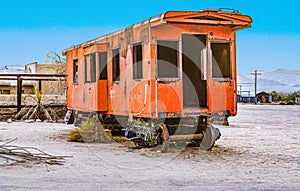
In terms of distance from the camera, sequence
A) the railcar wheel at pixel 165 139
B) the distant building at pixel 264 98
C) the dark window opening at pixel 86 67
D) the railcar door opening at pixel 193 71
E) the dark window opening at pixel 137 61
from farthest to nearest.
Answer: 1. the distant building at pixel 264 98
2. the dark window opening at pixel 86 67
3. the railcar door opening at pixel 193 71
4. the dark window opening at pixel 137 61
5. the railcar wheel at pixel 165 139

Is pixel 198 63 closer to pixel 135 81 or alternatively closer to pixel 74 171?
pixel 135 81

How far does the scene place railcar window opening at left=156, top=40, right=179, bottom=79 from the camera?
11.3 m

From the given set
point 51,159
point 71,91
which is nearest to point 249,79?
point 71,91

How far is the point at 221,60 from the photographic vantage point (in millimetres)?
12062

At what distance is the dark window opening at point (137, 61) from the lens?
11.6m

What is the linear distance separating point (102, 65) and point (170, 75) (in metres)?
3.03

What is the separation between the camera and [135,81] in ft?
38.5

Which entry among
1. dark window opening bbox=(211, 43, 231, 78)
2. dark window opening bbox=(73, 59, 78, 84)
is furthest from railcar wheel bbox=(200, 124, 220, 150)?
dark window opening bbox=(73, 59, 78, 84)

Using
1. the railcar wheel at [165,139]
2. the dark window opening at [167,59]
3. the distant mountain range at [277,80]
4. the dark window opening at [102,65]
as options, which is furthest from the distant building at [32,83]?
the distant mountain range at [277,80]

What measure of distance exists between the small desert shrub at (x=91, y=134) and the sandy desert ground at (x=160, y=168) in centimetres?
47

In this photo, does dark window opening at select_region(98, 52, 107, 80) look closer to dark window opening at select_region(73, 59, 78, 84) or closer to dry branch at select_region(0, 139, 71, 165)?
dark window opening at select_region(73, 59, 78, 84)

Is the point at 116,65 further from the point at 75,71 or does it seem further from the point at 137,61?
the point at 75,71

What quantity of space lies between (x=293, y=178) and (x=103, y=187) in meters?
3.41

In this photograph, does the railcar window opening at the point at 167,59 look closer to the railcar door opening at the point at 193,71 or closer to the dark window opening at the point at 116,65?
the railcar door opening at the point at 193,71
